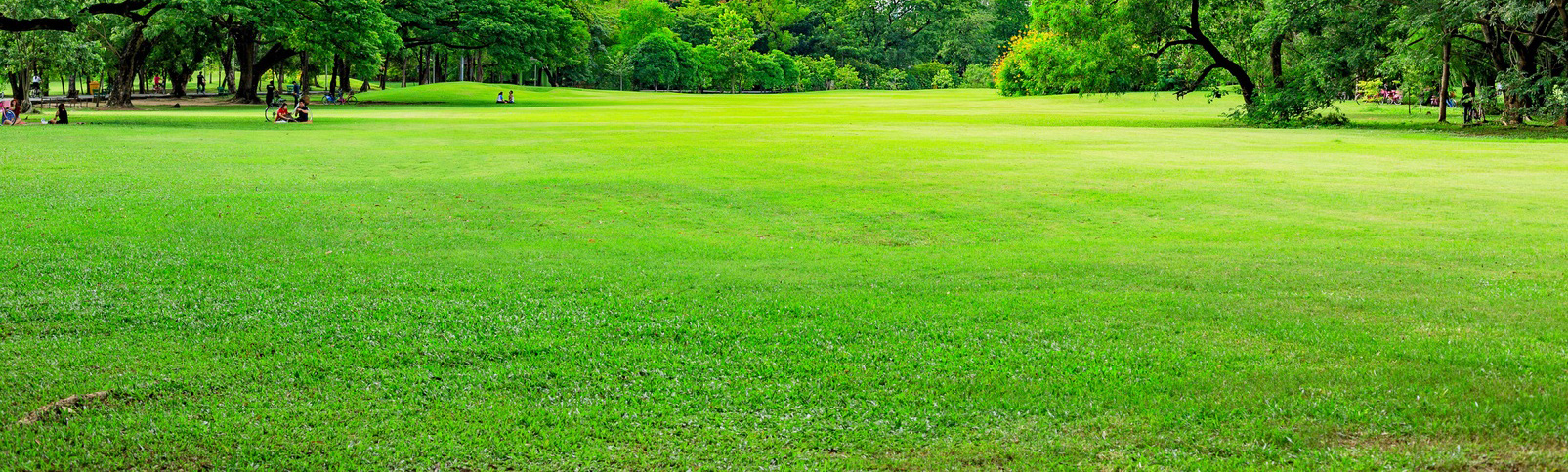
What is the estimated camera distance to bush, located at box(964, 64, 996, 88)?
123 metres

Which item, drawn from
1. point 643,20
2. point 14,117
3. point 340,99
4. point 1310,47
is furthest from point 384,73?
point 1310,47

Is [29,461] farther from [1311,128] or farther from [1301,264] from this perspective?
[1311,128]

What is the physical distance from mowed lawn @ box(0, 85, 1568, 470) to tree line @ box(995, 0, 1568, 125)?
21.1m

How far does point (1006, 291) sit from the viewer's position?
8391mm

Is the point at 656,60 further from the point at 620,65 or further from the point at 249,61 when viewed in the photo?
the point at 249,61

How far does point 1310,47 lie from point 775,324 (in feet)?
126

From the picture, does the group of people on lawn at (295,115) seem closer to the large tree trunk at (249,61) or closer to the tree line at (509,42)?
the tree line at (509,42)

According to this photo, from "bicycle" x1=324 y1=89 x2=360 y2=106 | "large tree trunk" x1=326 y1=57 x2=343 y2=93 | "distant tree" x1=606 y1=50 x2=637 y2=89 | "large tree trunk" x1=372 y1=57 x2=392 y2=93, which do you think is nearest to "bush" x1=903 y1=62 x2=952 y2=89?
"distant tree" x1=606 y1=50 x2=637 y2=89

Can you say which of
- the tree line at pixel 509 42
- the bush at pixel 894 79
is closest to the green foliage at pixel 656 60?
the tree line at pixel 509 42

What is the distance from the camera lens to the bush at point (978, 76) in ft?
405

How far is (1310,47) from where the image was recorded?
3994 cm

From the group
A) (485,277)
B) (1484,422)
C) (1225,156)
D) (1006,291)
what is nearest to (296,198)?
(485,277)

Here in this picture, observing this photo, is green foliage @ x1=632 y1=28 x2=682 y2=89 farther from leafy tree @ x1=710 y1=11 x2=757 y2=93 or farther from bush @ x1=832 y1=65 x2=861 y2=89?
bush @ x1=832 y1=65 x2=861 y2=89

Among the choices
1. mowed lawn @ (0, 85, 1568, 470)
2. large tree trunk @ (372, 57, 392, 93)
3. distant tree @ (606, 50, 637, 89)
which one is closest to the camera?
mowed lawn @ (0, 85, 1568, 470)
